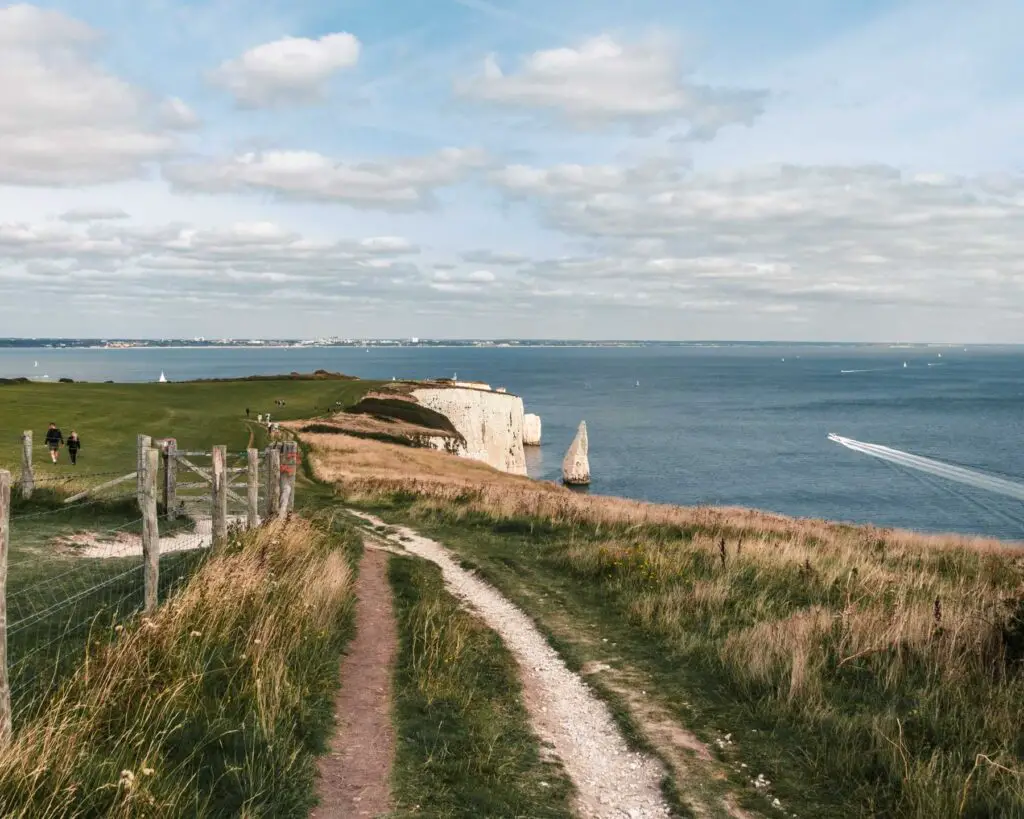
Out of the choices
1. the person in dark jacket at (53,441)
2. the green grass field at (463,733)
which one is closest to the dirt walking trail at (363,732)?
the green grass field at (463,733)

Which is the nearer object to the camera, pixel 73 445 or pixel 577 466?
pixel 73 445

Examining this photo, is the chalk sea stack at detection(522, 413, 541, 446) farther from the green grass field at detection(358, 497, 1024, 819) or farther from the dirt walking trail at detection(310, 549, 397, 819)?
the dirt walking trail at detection(310, 549, 397, 819)

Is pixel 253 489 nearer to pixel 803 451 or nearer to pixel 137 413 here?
pixel 137 413

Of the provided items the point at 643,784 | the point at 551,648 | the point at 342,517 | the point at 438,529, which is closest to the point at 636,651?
the point at 551,648

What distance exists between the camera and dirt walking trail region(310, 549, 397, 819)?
6484 millimetres

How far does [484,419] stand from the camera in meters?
77.9

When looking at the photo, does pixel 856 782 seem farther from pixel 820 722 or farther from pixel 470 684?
pixel 470 684

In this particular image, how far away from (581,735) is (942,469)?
73.3m

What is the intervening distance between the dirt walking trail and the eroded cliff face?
2409 inches

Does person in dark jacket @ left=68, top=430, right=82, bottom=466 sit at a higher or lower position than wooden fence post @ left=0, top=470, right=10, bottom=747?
lower

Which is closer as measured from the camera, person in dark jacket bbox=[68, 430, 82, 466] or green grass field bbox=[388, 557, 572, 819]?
green grass field bbox=[388, 557, 572, 819]

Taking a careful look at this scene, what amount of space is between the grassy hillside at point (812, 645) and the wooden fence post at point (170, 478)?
7.04 metres

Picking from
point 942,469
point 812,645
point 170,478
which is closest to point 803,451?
point 942,469

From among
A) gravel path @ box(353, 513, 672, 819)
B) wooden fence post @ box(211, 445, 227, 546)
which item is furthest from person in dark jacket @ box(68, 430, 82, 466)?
gravel path @ box(353, 513, 672, 819)
